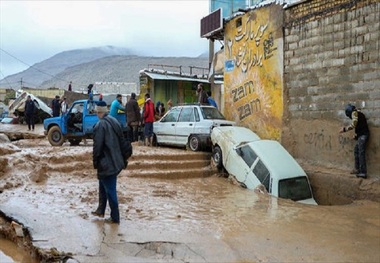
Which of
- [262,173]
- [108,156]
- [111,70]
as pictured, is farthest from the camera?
[111,70]

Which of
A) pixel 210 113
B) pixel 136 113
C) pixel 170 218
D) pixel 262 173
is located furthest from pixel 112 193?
pixel 136 113

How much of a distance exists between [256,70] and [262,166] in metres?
4.52

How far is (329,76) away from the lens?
31.7 ft

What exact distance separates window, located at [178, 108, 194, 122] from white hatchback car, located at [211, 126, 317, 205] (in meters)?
1.74

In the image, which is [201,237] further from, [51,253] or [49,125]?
[49,125]

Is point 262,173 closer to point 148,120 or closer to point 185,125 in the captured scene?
point 185,125

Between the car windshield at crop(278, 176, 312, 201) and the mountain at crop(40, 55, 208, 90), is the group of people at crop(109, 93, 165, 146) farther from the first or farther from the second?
the mountain at crop(40, 55, 208, 90)

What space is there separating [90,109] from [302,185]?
26.0 feet

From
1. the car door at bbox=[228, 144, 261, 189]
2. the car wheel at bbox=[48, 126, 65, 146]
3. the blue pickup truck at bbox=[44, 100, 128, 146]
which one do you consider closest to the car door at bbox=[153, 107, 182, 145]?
the blue pickup truck at bbox=[44, 100, 128, 146]

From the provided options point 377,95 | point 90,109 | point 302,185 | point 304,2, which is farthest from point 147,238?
point 90,109

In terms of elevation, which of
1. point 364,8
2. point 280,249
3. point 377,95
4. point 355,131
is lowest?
point 280,249

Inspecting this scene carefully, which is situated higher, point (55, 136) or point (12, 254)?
point (55, 136)

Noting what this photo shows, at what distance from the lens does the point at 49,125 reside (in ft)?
46.2

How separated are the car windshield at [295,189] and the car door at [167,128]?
466 centimetres
